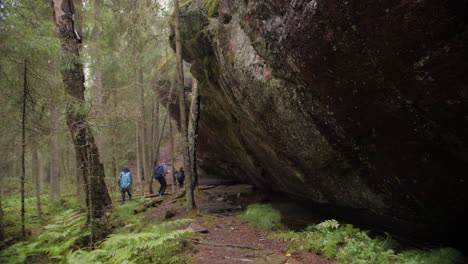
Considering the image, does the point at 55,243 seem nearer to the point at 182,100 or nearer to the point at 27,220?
the point at 182,100

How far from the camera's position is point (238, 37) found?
8242 mm

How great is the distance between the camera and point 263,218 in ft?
28.9

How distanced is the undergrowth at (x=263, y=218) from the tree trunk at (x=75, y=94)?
14.2 ft

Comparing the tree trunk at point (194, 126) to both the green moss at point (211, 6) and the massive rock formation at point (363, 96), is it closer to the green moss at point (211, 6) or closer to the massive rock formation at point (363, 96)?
the green moss at point (211, 6)

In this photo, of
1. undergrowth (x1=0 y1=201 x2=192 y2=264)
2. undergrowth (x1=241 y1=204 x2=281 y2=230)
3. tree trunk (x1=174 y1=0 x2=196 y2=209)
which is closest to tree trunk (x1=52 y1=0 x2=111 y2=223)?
undergrowth (x1=0 y1=201 x2=192 y2=264)

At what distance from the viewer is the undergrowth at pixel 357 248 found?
501cm

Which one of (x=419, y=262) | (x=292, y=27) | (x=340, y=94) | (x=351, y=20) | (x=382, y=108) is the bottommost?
(x=419, y=262)

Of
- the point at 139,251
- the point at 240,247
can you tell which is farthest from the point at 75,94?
the point at 240,247

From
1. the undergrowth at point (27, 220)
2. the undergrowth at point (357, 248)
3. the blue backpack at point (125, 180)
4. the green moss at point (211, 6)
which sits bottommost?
the undergrowth at point (357, 248)

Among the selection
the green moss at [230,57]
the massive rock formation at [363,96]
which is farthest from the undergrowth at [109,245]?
the green moss at [230,57]

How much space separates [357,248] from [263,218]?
3.47 m

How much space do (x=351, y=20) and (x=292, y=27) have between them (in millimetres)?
1225

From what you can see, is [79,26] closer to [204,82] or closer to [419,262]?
[204,82]

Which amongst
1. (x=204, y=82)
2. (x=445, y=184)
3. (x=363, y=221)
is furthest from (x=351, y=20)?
(x=204, y=82)
